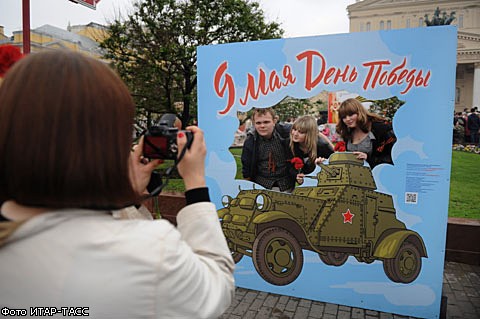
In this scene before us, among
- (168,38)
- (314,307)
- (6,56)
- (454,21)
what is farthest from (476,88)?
(6,56)

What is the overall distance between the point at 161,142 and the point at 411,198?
244cm

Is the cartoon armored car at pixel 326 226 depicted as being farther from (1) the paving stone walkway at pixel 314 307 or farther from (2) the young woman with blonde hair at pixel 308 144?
(1) the paving stone walkway at pixel 314 307

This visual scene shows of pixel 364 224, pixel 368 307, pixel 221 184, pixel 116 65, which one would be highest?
pixel 116 65

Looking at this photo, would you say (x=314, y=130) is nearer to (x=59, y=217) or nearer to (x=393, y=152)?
(x=393, y=152)

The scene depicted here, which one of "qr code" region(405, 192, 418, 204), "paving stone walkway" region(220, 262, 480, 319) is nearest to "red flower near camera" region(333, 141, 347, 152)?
"qr code" region(405, 192, 418, 204)

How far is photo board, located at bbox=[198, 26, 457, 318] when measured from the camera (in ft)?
9.12

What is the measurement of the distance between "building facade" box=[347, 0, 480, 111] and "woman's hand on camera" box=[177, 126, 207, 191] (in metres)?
39.3

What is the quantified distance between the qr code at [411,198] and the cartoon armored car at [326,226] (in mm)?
130

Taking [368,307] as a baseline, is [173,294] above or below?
above

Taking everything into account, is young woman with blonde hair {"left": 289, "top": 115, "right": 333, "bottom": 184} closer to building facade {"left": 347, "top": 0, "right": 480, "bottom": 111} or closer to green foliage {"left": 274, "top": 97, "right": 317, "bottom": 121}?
green foliage {"left": 274, "top": 97, "right": 317, "bottom": 121}

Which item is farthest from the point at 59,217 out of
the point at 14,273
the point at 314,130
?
the point at 314,130

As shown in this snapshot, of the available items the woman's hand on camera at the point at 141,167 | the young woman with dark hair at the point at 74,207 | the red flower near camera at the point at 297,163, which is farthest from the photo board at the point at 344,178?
the young woman with dark hair at the point at 74,207

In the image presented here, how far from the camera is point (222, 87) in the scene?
3479 mm

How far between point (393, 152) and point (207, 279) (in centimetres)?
244
